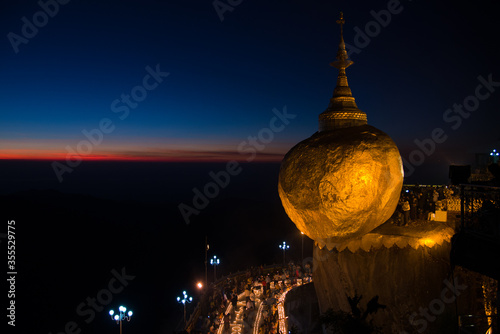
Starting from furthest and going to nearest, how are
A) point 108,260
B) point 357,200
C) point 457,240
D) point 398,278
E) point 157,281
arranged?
point 108,260, point 157,281, point 398,278, point 357,200, point 457,240

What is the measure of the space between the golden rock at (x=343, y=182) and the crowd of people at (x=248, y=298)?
25.5 feet

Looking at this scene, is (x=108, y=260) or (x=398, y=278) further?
(x=108, y=260)

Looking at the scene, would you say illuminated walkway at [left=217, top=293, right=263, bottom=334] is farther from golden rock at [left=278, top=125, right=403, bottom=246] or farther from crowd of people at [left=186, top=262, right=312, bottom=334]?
golden rock at [left=278, top=125, right=403, bottom=246]

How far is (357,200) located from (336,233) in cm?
133

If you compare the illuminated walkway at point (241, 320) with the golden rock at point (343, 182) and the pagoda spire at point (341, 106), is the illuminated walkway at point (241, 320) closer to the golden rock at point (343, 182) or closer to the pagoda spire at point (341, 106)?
the golden rock at point (343, 182)

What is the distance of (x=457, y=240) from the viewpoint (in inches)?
266

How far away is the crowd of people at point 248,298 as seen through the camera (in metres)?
15.0

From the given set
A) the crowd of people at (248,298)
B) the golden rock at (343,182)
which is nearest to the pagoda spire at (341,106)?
the golden rock at (343,182)

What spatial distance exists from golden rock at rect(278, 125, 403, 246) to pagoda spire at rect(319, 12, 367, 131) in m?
0.61

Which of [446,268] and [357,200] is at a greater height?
[357,200]

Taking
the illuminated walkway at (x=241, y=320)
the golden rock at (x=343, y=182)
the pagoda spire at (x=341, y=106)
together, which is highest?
the pagoda spire at (x=341, y=106)

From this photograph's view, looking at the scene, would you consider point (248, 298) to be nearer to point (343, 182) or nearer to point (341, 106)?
point (343, 182)

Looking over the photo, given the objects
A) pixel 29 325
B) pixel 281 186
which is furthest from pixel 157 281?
pixel 281 186

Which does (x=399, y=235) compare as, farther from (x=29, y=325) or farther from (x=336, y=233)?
(x=29, y=325)
